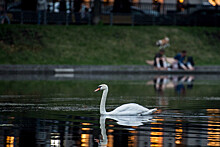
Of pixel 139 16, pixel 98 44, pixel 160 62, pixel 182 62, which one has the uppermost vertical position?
pixel 139 16

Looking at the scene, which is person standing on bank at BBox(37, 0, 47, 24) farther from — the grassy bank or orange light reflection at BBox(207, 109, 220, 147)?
orange light reflection at BBox(207, 109, 220, 147)

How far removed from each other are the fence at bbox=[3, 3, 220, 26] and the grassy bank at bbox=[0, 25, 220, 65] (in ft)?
5.13

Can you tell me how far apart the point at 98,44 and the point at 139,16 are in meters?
6.98

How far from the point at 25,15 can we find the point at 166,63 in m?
12.4

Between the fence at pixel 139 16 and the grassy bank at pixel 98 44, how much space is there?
5.13ft

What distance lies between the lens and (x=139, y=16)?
50.3 metres

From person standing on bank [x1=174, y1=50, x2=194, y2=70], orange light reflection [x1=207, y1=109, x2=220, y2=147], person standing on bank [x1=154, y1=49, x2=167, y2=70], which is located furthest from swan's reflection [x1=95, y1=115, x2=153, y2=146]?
person standing on bank [x1=174, y1=50, x2=194, y2=70]

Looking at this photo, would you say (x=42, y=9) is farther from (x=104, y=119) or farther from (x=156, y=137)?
(x=156, y=137)

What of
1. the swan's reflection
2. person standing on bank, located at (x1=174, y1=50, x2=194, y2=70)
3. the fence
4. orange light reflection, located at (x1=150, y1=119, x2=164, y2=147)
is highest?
orange light reflection, located at (x1=150, y1=119, x2=164, y2=147)

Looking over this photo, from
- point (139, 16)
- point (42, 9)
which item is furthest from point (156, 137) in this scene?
point (139, 16)

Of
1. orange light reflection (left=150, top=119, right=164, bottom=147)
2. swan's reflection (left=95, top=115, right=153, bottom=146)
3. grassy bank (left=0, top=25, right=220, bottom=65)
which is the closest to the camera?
orange light reflection (left=150, top=119, right=164, bottom=147)

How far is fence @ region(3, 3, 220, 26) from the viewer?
47.6 m

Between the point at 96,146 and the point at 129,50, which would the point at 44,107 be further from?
the point at 129,50

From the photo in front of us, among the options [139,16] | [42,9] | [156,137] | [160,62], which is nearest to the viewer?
[156,137]
